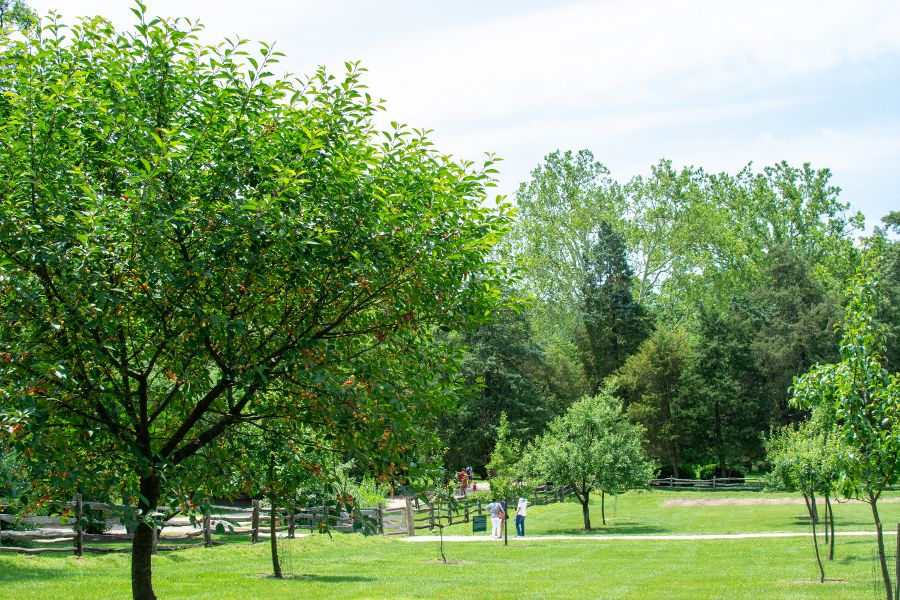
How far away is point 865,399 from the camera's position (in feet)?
35.8

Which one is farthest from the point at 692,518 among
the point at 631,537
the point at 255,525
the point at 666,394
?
the point at 666,394

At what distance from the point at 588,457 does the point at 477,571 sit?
15.1 m

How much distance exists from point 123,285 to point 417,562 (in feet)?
55.6

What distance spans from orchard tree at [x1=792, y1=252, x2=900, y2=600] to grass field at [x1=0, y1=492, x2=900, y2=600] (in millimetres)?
6433

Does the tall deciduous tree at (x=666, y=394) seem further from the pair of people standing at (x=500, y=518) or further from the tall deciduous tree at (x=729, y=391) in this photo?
the pair of people standing at (x=500, y=518)

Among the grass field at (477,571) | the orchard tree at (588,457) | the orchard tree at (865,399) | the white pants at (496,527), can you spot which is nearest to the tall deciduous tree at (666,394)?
the orchard tree at (588,457)

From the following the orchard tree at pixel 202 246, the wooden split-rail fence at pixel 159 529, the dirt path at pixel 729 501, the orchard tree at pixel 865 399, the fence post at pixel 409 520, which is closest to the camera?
the orchard tree at pixel 202 246

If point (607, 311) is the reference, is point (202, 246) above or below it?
below

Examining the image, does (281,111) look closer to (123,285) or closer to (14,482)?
(123,285)

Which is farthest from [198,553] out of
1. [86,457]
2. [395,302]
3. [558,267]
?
[558,267]

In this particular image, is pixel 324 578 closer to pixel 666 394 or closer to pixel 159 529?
pixel 159 529

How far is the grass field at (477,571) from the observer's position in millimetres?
16453

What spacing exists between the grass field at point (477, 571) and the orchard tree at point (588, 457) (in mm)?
5596

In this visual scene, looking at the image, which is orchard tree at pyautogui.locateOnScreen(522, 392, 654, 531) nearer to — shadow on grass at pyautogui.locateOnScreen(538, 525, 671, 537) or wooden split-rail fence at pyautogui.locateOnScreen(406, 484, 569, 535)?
shadow on grass at pyautogui.locateOnScreen(538, 525, 671, 537)
